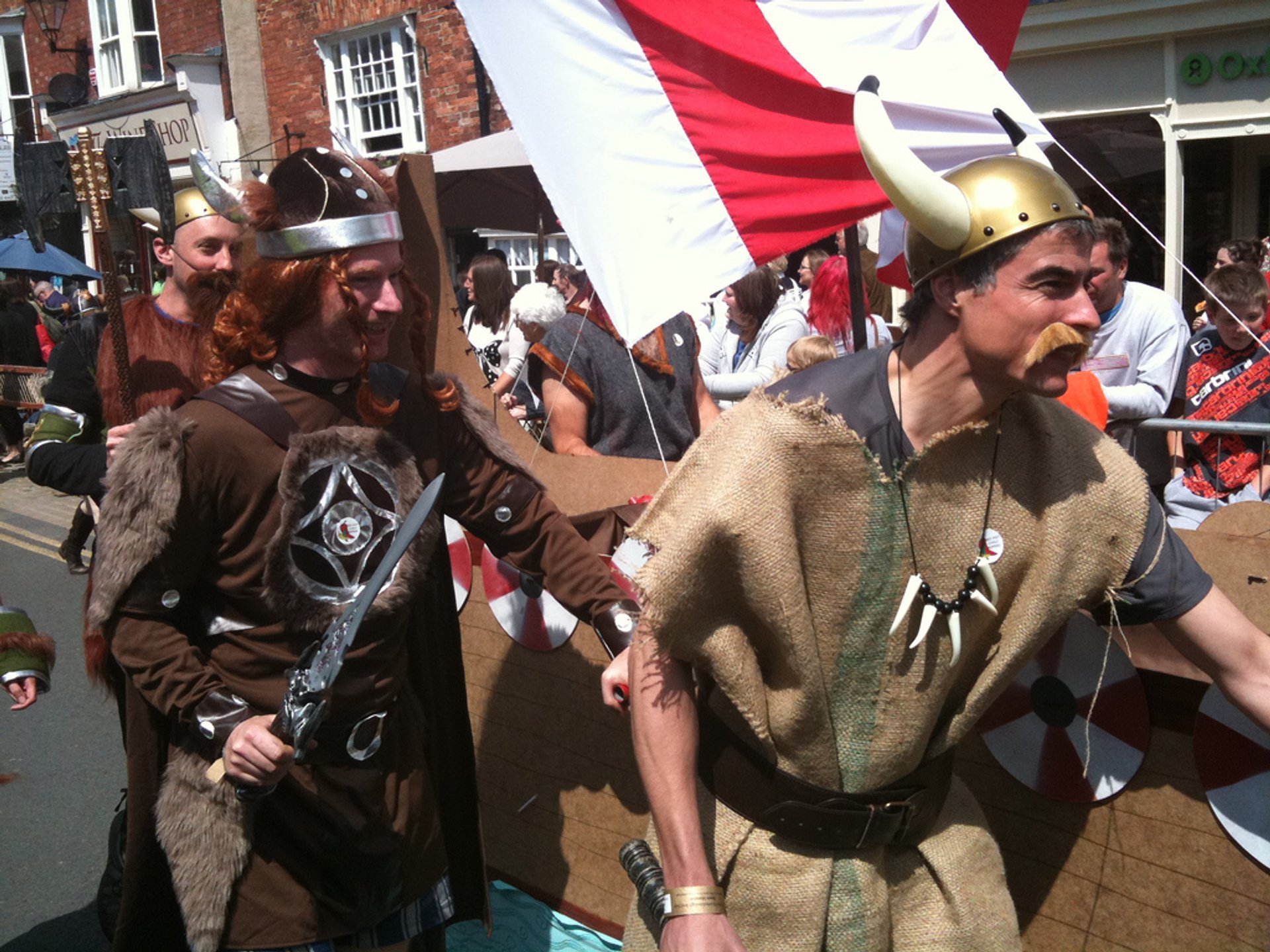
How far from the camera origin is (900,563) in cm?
187

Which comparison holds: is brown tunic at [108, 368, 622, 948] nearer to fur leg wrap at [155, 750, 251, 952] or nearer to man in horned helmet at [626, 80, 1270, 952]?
fur leg wrap at [155, 750, 251, 952]

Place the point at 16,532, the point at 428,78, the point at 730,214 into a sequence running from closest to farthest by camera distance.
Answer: the point at 730,214
the point at 16,532
the point at 428,78

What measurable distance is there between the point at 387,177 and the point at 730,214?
137 centimetres

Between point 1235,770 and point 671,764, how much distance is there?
44.0 inches

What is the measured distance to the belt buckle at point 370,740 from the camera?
2447 millimetres

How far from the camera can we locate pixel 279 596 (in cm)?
236

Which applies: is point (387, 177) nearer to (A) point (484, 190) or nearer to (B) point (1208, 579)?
(B) point (1208, 579)

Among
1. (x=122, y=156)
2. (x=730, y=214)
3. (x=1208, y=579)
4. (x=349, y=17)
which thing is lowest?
(x=1208, y=579)

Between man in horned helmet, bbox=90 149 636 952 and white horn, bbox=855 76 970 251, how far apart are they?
1101mm

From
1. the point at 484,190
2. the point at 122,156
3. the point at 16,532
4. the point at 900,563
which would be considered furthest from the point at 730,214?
the point at 16,532

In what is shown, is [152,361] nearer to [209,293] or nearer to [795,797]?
[209,293]

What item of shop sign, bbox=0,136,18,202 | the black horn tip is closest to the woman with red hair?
the black horn tip

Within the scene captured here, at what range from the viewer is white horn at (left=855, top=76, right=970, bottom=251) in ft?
5.64

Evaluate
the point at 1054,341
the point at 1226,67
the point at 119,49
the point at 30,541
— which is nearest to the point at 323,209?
the point at 1054,341
